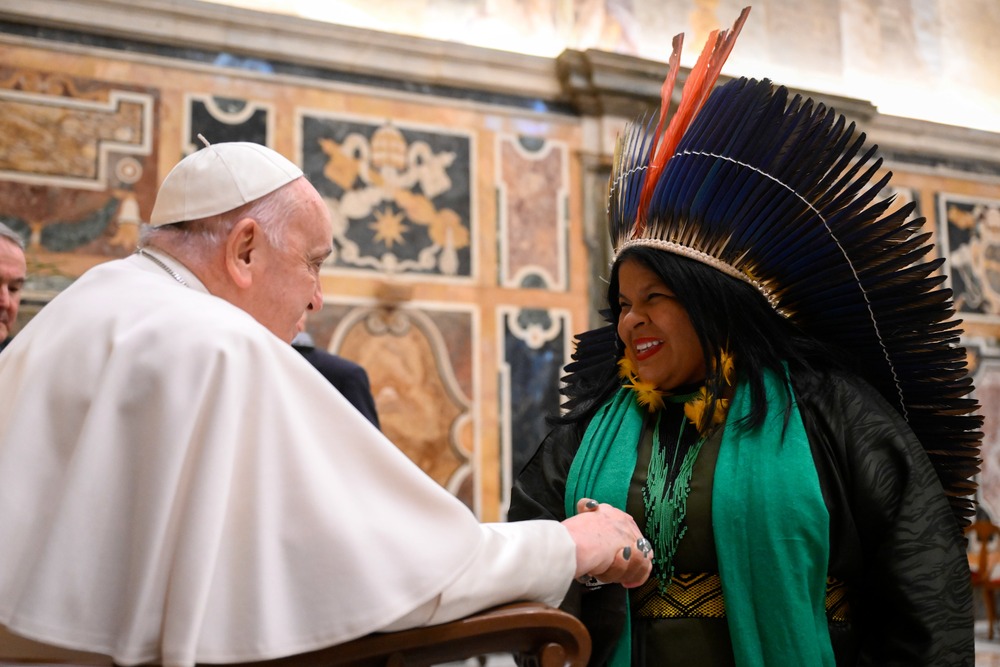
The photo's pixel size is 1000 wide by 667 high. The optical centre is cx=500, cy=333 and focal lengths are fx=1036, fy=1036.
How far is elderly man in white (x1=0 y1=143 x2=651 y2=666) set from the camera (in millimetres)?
1455

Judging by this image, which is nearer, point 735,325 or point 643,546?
point 643,546

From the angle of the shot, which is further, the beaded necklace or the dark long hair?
the dark long hair

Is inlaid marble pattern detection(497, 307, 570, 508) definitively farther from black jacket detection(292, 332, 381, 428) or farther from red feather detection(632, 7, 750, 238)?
red feather detection(632, 7, 750, 238)

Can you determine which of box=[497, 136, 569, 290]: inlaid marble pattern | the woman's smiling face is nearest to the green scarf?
the woman's smiling face

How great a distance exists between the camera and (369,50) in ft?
21.9

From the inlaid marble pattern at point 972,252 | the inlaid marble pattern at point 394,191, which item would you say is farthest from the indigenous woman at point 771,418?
the inlaid marble pattern at point 972,252

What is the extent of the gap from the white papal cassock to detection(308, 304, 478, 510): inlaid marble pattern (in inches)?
188

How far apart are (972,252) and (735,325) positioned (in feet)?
23.7

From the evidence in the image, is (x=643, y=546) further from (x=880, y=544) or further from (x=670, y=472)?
(x=880, y=544)

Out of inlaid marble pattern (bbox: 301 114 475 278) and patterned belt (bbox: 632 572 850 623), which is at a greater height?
inlaid marble pattern (bbox: 301 114 475 278)

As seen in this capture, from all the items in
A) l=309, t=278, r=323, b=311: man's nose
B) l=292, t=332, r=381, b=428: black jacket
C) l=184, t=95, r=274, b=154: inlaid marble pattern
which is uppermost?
l=184, t=95, r=274, b=154: inlaid marble pattern

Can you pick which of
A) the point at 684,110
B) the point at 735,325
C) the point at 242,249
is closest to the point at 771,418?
the point at 735,325

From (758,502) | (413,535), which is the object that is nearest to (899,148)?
(758,502)

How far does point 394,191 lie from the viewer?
6.69m
